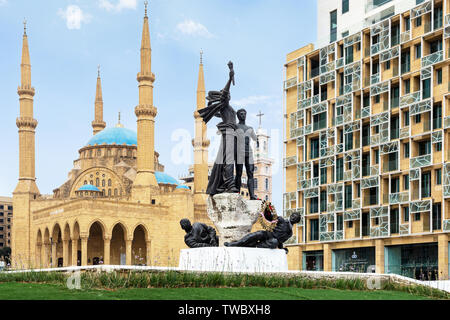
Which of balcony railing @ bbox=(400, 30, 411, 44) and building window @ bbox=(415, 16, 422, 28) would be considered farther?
balcony railing @ bbox=(400, 30, 411, 44)

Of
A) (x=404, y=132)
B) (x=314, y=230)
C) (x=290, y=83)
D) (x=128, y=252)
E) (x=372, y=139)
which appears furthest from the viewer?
(x=128, y=252)

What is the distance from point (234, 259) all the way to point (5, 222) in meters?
107

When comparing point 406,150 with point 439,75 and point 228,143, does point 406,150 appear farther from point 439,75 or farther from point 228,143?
point 228,143

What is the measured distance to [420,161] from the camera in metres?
43.9

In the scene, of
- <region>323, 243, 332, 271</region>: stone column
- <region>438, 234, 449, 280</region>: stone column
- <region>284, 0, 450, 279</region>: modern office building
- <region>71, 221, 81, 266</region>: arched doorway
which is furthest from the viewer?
<region>71, 221, 81, 266</region>: arched doorway

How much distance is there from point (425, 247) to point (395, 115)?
29.2 ft

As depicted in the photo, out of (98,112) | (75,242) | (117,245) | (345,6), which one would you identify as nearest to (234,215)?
(345,6)

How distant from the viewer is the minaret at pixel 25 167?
75.9 m

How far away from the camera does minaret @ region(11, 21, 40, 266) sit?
249ft

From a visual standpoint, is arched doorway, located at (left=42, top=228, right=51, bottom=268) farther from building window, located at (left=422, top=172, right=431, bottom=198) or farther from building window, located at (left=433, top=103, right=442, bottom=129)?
building window, located at (left=433, top=103, right=442, bottom=129)

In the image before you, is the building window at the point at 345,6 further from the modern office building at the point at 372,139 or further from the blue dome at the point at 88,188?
the blue dome at the point at 88,188

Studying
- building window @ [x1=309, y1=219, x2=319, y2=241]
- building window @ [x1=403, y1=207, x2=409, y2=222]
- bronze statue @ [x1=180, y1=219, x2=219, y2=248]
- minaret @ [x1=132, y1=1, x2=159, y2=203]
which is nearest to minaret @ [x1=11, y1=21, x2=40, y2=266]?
minaret @ [x1=132, y1=1, x2=159, y2=203]

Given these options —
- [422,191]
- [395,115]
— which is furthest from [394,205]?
[395,115]

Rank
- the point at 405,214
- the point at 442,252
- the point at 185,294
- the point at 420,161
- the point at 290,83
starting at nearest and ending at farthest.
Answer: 1. the point at 185,294
2. the point at 442,252
3. the point at 420,161
4. the point at 405,214
5. the point at 290,83
